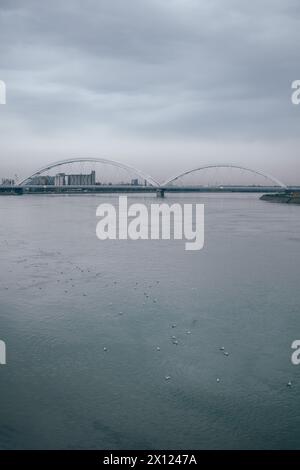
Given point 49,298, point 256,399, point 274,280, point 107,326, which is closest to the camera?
point 256,399

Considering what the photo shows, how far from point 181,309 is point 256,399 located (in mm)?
3520

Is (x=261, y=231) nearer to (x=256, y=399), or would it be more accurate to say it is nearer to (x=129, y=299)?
(x=129, y=299)

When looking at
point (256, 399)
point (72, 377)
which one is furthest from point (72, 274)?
point (256, 399)

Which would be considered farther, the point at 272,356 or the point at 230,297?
the point at 230,297

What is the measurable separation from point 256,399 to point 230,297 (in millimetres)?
4429

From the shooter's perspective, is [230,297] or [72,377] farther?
[230,297]

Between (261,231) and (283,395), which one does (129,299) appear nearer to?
(283,395)

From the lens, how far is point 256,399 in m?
5.05

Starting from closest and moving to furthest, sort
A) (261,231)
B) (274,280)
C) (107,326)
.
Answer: (107,326) < (274,280) < (261,231)

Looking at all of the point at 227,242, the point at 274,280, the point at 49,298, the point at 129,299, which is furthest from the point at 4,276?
the point at 227,242

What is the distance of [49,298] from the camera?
912 cm
